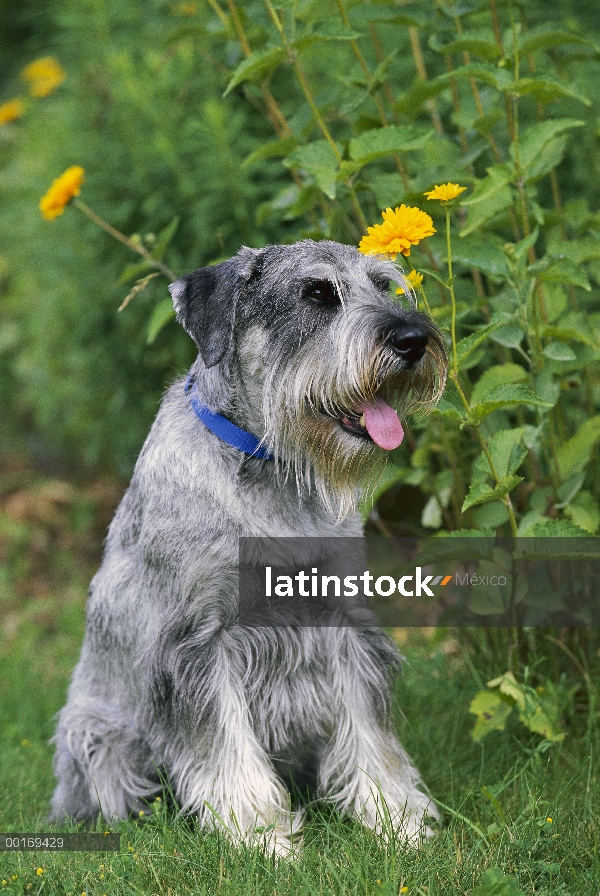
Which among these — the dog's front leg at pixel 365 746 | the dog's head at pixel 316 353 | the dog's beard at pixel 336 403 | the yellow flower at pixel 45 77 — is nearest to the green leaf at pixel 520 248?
the dog's head at pixel 316 353

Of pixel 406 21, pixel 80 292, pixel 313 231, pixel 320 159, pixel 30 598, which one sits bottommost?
pixel 30 598

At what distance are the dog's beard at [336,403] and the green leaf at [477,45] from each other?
934mm

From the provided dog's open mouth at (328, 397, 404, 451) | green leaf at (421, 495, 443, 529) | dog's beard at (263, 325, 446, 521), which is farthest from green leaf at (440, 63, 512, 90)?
green leaf at (421, 495, 443, 529)

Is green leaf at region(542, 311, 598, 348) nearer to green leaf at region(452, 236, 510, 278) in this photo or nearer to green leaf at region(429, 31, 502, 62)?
green leaf at region(452, 236, 510, 278)

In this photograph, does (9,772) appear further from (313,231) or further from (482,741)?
(313,231)

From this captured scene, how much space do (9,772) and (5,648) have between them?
1.70m

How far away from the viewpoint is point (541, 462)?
355 cm

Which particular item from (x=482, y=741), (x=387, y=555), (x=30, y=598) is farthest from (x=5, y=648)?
(x=482, y=741)

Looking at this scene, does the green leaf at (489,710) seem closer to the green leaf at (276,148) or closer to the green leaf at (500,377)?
the green leaf at (500,377)

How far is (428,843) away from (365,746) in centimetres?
35

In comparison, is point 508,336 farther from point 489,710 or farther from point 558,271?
point 489,710

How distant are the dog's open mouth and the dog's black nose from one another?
0.54ft

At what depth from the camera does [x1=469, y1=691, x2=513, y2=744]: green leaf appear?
9.79 ft

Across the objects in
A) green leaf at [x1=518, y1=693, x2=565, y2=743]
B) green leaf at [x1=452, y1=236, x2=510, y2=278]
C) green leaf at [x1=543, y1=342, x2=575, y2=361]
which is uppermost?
green leaf at [x1=452, y1=236, x2=510, y2=278]
